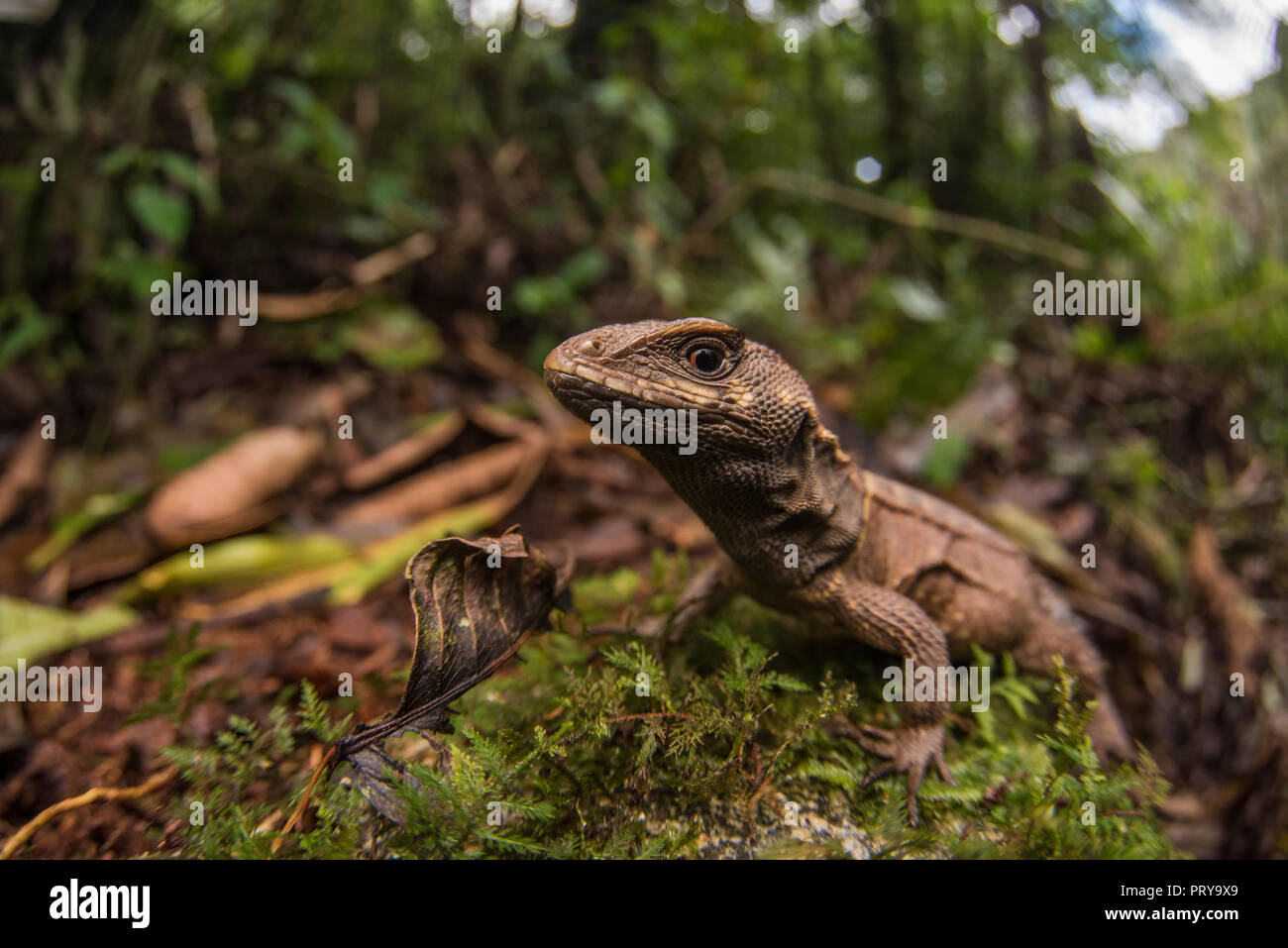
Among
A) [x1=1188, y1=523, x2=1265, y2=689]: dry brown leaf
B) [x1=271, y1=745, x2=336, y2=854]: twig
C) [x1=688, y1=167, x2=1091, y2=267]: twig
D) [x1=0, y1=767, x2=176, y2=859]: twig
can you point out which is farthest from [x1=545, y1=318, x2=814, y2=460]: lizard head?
[x1=688, y1=167, x2=1091, y2=267]: twig

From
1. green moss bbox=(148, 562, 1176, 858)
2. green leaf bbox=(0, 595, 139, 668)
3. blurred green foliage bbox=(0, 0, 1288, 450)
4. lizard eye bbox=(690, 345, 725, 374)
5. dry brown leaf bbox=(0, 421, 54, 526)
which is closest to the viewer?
green moss bbox=(148, 562, 1176, 858)

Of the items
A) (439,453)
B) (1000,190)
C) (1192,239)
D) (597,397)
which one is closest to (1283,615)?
(1192,239)

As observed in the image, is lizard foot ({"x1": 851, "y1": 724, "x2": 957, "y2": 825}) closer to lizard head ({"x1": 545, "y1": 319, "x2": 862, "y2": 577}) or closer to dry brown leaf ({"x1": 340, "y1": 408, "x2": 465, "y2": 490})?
lizard head ({"x1": 545, "y1": 319, "x2": 862, "y2": 577})

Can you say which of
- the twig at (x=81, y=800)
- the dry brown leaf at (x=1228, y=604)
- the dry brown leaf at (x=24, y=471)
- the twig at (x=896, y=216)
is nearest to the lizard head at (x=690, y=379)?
the twig at (x=81, y=800)

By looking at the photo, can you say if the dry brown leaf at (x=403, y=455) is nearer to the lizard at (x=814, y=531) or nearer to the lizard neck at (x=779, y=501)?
the lizard at (x=814, y=531)

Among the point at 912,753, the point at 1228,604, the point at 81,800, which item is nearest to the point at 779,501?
the point at 912,753

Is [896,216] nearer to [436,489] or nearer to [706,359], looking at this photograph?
[436,489]
